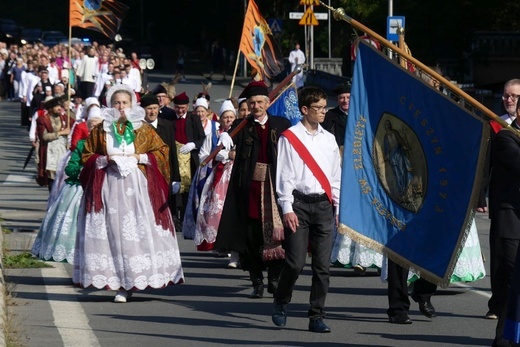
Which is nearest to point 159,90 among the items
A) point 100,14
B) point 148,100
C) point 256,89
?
point 100,14

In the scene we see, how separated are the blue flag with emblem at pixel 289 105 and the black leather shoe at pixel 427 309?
9.67 ft

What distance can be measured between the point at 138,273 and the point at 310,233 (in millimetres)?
1964

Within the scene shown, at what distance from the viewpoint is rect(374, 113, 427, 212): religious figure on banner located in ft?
32.0

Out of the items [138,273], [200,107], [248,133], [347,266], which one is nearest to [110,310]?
[138,273]

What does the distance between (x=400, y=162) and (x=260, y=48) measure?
8.46 meters

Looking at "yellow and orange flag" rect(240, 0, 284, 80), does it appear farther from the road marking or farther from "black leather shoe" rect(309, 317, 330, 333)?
the road marking

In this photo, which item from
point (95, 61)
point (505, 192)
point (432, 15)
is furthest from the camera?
point (432, 15)

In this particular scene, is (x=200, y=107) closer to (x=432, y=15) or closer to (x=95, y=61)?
(x=95, y=61)

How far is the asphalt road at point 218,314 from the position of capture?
33.6ft

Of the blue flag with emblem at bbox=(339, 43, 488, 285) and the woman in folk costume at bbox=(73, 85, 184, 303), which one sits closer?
the blue flag with emblem at bbox=(339, 43, 488, 285)

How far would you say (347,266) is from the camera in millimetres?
13906

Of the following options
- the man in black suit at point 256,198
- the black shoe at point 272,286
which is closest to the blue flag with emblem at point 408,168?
the man in black suit at point 256,198

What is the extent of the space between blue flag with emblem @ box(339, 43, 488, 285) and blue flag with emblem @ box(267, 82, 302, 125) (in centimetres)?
345

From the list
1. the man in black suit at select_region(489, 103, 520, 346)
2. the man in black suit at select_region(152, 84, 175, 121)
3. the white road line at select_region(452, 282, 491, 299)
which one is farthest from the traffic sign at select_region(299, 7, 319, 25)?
the man in black suit at select_region(489, 103, 520, 346)
